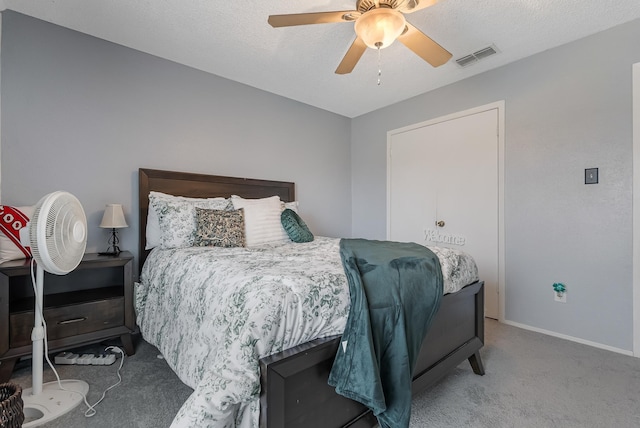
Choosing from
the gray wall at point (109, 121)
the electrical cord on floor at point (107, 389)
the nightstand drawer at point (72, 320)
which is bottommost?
the electrical cord on floor at point (107, 389)

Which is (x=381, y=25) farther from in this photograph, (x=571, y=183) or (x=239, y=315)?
(x=571, y=183)

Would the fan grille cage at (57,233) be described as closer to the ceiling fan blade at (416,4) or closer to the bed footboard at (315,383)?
the bed footboard at (315,383)

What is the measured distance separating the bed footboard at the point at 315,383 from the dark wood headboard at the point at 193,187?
6.77 feet

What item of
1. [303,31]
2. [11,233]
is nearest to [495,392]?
[303,31]

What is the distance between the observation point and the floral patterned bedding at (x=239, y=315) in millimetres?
970

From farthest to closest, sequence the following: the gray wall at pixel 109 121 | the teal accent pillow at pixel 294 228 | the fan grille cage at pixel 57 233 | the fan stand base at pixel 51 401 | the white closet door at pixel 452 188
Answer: the white closet door at pixel 452 188, the teal accent pillow at pixel 294 228, the gray wall at pixel 109 121, the fan stand base at pixel 51 401, the fan grille cage at pixel 57 233

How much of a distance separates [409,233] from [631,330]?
1997 millimetres

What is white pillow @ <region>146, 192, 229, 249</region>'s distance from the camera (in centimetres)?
225

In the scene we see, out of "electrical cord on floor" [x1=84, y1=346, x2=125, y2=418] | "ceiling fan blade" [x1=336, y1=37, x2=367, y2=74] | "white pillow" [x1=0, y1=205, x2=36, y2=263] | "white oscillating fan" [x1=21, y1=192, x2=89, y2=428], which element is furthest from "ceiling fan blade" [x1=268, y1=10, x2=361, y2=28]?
"electrical cord on floor" [x1=84, y1=346, x2=125, y2=418]

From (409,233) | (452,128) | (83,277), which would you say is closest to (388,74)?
(452,128)

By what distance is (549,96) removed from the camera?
2.59 meters

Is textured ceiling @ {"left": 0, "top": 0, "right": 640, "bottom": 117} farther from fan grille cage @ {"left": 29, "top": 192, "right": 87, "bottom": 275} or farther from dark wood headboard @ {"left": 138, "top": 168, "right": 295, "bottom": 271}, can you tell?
fan grille cage @ {"left": 29, "top": 192, "right": 87, "bottom": 275}

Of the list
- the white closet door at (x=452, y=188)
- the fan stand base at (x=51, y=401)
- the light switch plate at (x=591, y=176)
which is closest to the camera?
the fan stand base at (x=51, y=401)

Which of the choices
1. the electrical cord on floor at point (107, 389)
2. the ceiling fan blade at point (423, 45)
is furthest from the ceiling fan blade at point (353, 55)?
the electrical cord on floor at point (107, 389)
